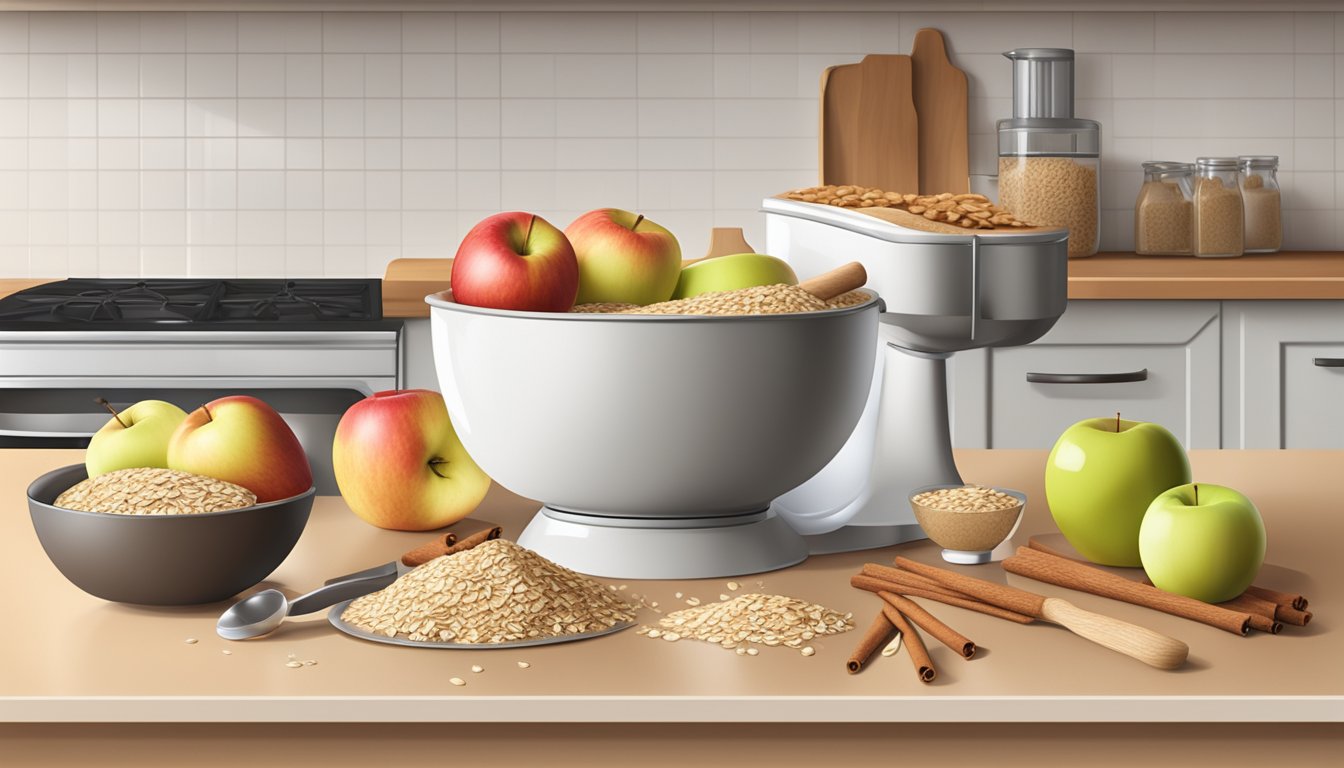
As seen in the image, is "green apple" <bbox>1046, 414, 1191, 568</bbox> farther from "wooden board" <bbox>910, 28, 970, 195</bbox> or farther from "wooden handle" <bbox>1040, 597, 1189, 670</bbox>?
"wooden board" <bbox>910, 28, 970, 195</bbox>

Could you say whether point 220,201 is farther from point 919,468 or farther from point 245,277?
point 919,468

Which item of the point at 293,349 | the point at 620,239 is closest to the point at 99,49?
the point at 293,349

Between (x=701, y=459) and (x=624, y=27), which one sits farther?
(x=624, y=27)

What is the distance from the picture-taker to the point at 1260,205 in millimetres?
3023

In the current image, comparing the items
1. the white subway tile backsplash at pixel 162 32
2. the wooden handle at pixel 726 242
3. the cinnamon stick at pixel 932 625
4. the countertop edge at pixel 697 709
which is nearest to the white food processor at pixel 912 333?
the cinnamon stick at pixel 932 625

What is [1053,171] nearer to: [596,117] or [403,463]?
[596,117]

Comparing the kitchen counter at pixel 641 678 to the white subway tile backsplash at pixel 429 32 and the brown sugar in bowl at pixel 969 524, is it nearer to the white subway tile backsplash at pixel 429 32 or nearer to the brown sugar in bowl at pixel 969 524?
the brown sugar in bowl at pixel 969 524

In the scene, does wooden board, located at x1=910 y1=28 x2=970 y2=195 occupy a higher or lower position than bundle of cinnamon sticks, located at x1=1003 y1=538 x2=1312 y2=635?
higher

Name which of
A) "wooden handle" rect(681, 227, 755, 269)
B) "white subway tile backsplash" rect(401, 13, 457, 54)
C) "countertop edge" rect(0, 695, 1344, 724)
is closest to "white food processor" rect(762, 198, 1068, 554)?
"countertop edge" rect(0, 695, 1344, 724)

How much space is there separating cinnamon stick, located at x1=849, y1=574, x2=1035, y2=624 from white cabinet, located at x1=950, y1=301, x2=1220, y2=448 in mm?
1753

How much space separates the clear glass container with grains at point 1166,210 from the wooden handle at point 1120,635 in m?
2.46

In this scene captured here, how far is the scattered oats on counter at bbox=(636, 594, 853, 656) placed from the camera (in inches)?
27.6

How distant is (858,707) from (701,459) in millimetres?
220

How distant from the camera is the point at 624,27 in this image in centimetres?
313
